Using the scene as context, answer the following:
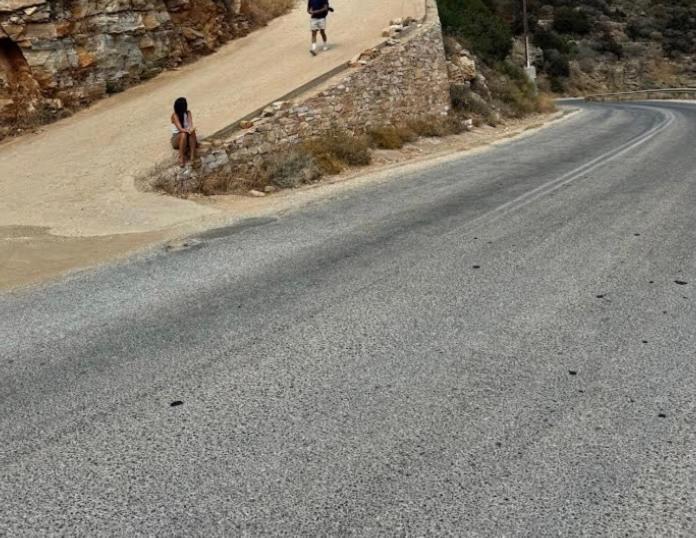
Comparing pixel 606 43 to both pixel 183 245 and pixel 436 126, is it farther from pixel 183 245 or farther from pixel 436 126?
pixel 183 245

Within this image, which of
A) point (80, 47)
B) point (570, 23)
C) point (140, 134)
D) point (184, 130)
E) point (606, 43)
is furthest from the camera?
point (570, 23)

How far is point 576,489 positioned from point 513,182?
9.14 metres

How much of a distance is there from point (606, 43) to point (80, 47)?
59647 mm

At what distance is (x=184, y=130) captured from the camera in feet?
38.6

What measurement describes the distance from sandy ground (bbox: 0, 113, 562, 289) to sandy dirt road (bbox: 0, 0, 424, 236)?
317 mm

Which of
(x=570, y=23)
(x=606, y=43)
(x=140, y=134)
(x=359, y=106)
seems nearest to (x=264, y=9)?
(x=359, y=106)

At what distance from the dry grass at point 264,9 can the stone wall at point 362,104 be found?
21.4 feet

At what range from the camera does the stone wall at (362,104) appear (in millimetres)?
12922

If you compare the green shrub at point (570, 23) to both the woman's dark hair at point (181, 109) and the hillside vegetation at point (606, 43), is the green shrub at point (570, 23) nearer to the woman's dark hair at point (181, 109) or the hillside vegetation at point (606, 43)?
the hillside vegetation at point (606, 43)

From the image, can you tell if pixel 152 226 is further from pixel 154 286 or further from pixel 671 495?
pixel 671 495

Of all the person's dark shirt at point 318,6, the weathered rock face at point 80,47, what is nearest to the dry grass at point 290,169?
the person's dark shirt at point 318,6

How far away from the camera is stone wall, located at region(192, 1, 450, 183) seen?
12922 mm

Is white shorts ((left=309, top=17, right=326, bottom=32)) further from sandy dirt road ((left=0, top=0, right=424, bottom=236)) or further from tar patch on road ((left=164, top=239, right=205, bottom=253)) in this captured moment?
tar patch on road ((left=164, top=239, right=205, bottom=253))

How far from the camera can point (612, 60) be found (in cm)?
6262
